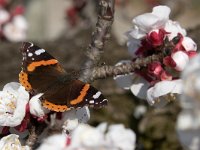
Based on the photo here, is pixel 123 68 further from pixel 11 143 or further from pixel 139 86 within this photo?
pixel 11 143

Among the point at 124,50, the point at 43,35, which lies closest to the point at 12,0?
the point at 43,35

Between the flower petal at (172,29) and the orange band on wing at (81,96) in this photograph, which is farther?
the flower petal at (172,29)

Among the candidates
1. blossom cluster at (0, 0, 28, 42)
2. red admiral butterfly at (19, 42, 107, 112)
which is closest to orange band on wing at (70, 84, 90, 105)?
red admiral butterfly at (19, 42, 107, 112)

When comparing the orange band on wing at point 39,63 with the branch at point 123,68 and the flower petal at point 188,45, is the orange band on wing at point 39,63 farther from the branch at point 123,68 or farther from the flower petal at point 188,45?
the flower petal at point 188,45

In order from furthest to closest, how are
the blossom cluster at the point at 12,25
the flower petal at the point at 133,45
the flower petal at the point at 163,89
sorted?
the blossom cluster at the point at 12,25, the flower petal at the point at 133,45, the flower petal at the point at 163,89

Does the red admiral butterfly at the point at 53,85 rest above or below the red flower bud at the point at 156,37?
below

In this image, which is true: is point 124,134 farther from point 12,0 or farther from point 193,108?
point 12,0

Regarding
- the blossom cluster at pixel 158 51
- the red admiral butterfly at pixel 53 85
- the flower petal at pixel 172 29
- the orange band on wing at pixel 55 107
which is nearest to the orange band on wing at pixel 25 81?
the red admiral butterfly at pixel 53 85

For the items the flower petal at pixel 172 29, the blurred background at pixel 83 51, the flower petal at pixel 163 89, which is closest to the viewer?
the flower petal at pixel 163 89

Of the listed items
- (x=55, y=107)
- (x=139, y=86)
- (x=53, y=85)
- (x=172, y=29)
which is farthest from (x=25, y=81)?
(x=172, y=29)
